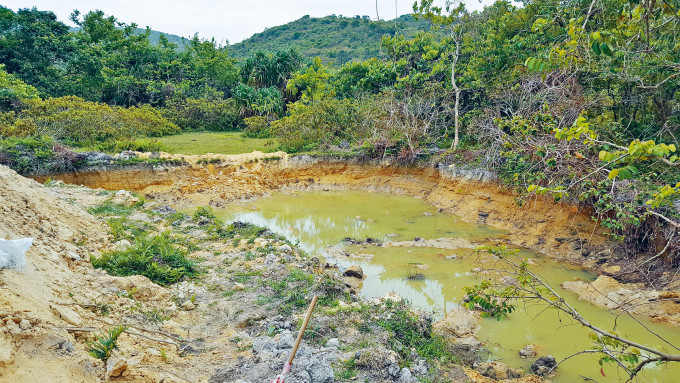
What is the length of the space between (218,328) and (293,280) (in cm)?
157

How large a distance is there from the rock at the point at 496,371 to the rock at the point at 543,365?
0.77ft

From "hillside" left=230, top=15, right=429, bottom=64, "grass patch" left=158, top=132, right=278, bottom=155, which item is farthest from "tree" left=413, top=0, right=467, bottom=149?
"hillside" left=230, top=15, right=429, bottom=64

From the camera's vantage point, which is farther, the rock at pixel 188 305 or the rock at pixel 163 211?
the rock at pixel 163 211

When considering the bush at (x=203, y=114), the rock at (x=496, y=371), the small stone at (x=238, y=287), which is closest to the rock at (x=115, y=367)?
the small stone at (x=238, y=287)

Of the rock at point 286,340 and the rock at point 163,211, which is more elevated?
the rock at point 163,211

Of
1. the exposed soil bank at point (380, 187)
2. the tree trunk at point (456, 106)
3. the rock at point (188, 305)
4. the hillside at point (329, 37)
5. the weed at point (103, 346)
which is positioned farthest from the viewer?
the hillside at point (329, 37)

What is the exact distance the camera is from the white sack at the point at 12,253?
11.4 feet

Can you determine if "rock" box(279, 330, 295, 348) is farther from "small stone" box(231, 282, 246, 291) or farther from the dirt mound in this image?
the dirt mound

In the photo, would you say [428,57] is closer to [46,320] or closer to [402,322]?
[402,322]

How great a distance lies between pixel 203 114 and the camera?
2172 centimetres

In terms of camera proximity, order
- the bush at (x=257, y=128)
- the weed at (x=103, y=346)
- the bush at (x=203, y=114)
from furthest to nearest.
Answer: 1. the bush at (x=203, y=114)
2. the bush at (x=257, y=128)
3. the weed at (x=103, y=346)

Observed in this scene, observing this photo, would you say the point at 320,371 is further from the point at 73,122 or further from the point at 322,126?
the point at 73,122

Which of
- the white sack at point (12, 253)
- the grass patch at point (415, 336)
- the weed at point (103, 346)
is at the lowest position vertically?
the grass patch at point (415, 336)

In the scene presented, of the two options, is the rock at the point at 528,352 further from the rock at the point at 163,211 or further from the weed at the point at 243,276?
the rock at the point at 163,211
